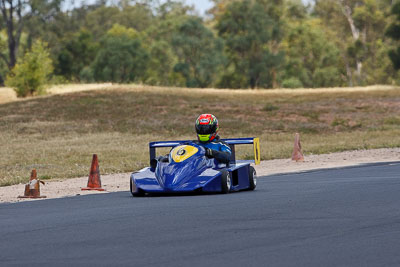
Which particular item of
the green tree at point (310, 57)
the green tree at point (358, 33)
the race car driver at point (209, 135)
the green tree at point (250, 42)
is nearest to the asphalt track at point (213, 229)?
the race car driver at point (209, 135)

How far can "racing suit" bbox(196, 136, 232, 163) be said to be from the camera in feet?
55.2

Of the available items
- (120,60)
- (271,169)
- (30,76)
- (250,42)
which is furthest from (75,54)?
(271,169)

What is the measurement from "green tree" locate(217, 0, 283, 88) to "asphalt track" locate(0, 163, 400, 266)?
78.5 meters

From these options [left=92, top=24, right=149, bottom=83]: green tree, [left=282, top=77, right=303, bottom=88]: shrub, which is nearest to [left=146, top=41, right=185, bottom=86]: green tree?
[left=92, top=24, right=149, bottom=83]: green tree

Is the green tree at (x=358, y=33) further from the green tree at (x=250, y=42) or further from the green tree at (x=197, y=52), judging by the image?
the green tree at (x=197, y=52)

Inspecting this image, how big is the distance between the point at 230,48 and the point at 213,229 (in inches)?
3441

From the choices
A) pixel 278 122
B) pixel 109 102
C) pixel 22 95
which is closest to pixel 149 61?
pixel 22 95

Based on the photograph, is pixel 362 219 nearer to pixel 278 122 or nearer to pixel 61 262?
pixel 61 262

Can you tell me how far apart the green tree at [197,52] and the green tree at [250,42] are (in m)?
2.59

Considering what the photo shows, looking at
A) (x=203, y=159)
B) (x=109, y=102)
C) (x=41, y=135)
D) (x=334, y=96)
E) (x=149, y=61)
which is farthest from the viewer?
(x=149, y=61)

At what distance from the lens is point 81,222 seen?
40.3 ft

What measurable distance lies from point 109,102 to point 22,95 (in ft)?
35.3

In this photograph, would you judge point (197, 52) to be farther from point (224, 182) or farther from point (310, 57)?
point (224, 182)

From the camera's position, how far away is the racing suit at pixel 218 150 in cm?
1681
